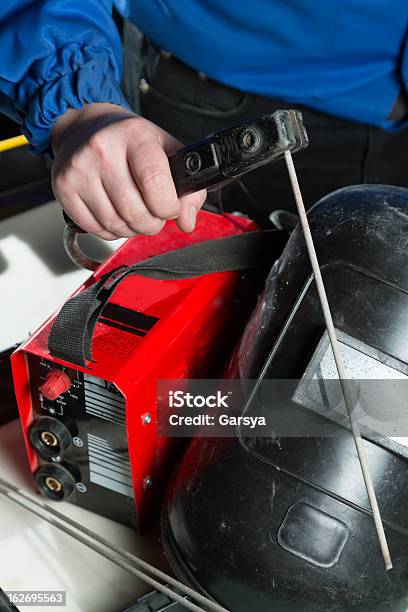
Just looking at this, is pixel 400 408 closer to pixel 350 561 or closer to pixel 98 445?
pixel 350 561

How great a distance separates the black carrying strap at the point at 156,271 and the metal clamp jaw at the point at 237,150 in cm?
12

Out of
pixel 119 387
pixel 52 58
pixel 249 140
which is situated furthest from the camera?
pixel 52 58

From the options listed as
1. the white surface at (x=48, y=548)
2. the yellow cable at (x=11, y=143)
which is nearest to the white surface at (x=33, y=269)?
the white surface at (x=48, y=548)

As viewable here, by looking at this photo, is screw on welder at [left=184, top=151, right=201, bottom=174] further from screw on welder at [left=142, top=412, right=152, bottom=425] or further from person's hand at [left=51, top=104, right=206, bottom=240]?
screw on welder at [left=142, top=412, right=152, bottom=425]

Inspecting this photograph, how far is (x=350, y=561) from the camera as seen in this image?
1.85 ft

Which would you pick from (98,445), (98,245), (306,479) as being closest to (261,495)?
(306,479)

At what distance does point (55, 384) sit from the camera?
656mm

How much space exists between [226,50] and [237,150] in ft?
1.68

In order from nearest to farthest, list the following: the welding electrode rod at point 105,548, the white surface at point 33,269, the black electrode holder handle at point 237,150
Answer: the black electrode holder handle at point 237,150 < the welding electrode rod at point 105,548 < the white surface at point 33,269

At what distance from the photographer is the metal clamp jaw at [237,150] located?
0.50 m

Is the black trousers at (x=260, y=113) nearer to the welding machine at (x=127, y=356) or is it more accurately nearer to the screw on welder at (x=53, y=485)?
the welding machine at (x=127, y=356)

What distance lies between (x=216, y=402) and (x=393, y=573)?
0.21 meters
